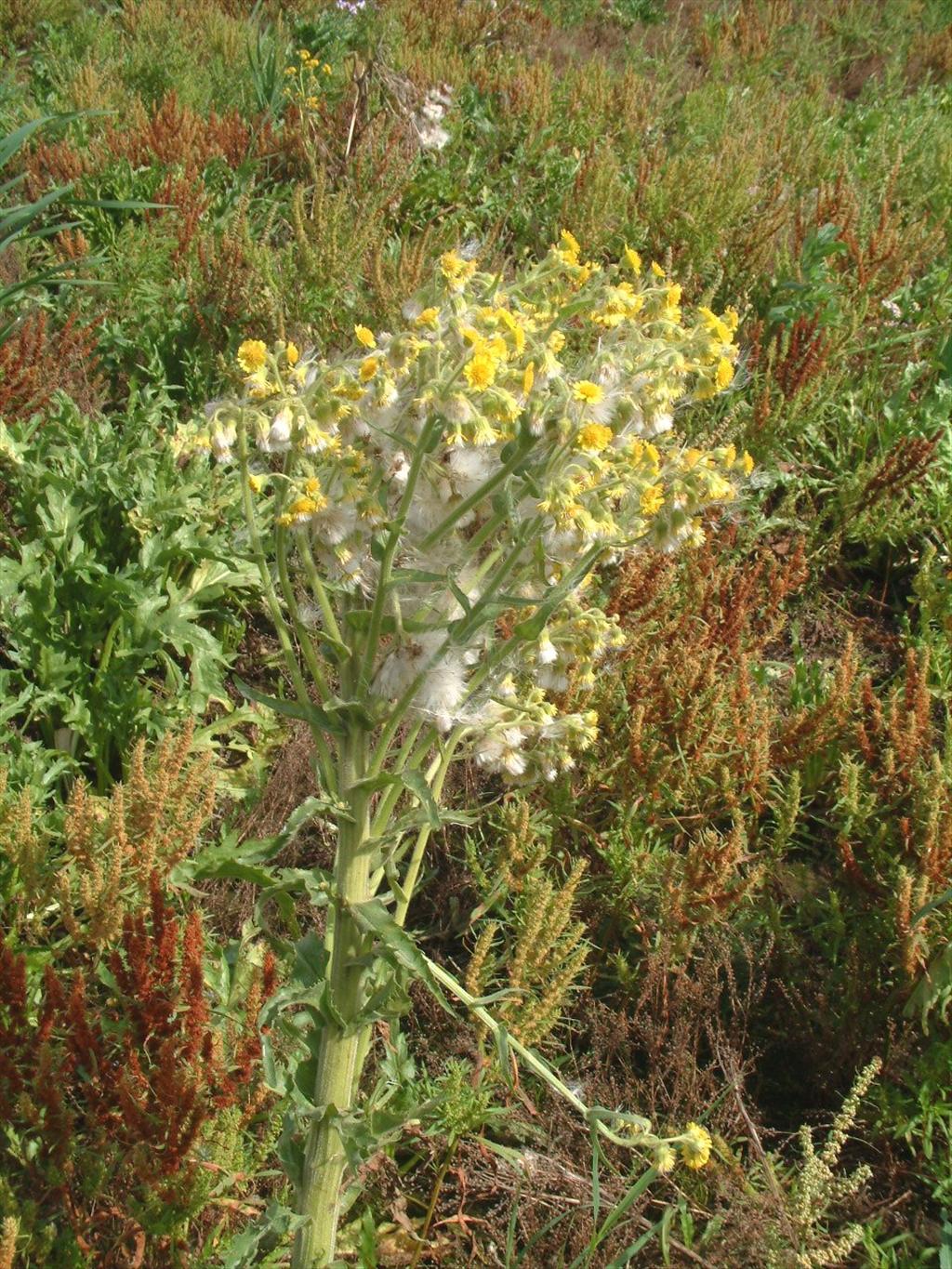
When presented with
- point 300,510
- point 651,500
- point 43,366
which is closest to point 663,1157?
point 651,500

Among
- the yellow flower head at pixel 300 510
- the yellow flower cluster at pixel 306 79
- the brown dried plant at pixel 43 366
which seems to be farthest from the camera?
the yellow flower cluster at pixel 306 79

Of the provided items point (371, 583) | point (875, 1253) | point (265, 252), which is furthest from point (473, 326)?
A: point (265, 252)

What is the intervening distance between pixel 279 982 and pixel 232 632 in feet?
3.88

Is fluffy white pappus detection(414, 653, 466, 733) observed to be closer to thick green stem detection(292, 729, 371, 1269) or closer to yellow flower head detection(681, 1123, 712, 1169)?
thick green stem detection(292, 729, 371, 1269)

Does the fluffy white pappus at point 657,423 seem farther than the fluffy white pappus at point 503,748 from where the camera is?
No

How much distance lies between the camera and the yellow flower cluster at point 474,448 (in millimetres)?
1159

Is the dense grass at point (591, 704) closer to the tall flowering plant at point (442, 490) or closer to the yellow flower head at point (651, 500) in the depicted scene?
the tall flowering plant at point (442, 490)

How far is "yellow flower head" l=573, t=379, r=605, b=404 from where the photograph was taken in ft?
3.80

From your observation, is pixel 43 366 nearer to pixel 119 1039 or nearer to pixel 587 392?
pixel 119 1039

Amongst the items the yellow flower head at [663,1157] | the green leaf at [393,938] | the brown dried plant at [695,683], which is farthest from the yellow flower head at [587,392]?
the brown dried plant at [695,683]

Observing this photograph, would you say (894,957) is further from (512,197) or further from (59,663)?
(512,197)

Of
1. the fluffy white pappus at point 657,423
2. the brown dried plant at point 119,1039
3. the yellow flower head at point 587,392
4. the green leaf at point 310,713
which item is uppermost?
the yellow flower head at point 587,392

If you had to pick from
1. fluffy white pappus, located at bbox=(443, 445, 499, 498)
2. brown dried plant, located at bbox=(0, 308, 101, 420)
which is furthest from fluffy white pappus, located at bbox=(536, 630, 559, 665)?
brown dried plant, located at bbox=(0, 308, 101, 420)

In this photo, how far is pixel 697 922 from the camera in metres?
2.22
